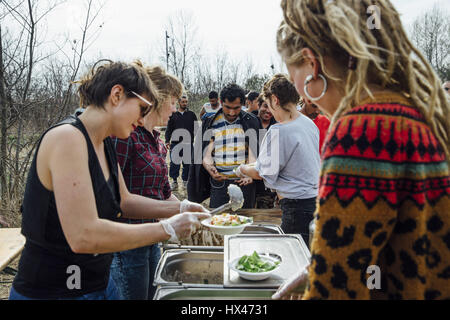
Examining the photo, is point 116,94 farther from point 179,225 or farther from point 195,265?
point 195,265

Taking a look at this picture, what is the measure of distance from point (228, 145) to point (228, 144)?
0.01 m

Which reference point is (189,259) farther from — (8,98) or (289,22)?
(8,98)

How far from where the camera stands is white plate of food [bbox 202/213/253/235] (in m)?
1.98

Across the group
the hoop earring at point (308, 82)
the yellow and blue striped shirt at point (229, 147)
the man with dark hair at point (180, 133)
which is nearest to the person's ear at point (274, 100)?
the yellow and blue striped shirt at point (229, 147)

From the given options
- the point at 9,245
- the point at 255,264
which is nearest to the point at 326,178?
the point at 255,264

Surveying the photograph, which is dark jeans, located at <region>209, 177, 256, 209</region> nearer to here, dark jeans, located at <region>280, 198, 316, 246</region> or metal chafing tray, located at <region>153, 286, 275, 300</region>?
dark jeans, located at <region>280, 198, 316, 246</region>

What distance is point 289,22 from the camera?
93cm

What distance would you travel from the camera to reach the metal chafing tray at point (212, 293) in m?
1.51

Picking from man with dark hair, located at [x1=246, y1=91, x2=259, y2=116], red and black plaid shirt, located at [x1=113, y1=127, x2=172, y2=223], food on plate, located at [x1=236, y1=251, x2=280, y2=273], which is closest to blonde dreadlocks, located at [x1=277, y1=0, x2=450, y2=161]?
food on plate, located at [x1=236, y1=251, x2=280, y2=273]

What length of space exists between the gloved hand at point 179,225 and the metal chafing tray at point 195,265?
0.49 metres

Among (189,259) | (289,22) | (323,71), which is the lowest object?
(189,259)

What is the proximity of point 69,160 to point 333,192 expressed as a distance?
35.0 inches
